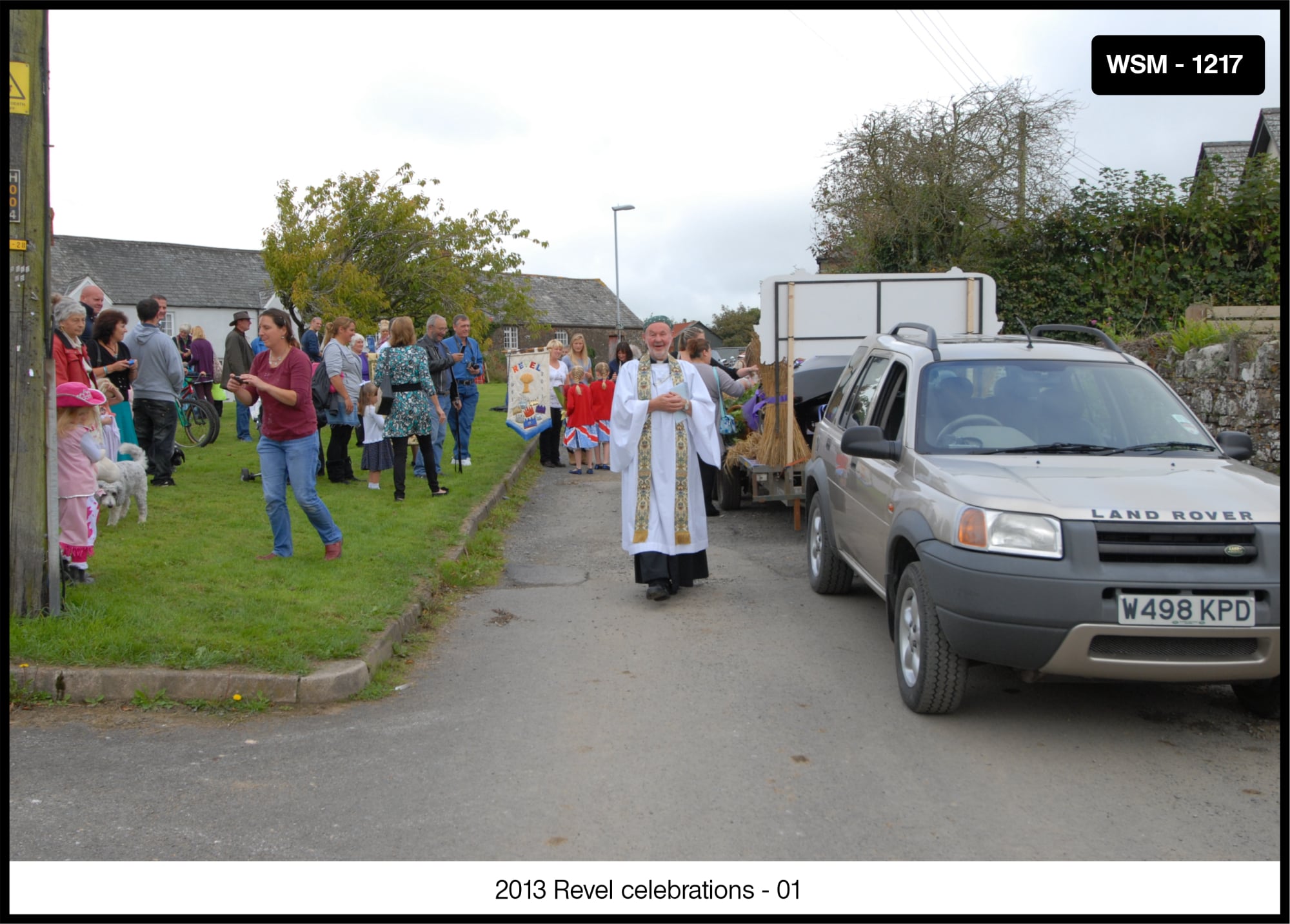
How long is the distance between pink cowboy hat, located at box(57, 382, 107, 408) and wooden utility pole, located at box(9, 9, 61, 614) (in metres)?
0.91

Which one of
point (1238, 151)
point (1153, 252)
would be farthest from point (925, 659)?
point (1238, 151)

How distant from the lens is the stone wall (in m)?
9.03

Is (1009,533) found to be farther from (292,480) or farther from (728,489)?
(728,489)

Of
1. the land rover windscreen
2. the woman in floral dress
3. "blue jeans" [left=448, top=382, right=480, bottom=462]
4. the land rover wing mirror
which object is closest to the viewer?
the land rover windscreen

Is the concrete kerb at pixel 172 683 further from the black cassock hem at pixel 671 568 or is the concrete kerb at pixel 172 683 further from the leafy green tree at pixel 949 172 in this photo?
the leafy green tree at pixel 949 172

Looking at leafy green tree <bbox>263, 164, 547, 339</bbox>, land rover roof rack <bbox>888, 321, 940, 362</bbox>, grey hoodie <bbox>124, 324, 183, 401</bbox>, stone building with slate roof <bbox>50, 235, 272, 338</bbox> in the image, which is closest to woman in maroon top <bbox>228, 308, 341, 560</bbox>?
grey hoodie <bbox>124, 324, 183, 401</bbox>

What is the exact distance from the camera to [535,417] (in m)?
16.9

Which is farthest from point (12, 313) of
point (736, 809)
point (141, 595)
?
point (736, 809)

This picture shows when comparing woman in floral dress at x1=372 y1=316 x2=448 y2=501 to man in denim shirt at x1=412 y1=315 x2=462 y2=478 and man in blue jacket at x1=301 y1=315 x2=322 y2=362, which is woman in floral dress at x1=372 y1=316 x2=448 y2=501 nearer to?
man in denim shirt at x1=412 y1=315 x2=462 y2=478

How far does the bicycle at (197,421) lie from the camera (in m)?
15.5

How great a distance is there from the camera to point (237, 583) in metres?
7.36

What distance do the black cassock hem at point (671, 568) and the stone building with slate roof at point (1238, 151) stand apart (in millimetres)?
5351

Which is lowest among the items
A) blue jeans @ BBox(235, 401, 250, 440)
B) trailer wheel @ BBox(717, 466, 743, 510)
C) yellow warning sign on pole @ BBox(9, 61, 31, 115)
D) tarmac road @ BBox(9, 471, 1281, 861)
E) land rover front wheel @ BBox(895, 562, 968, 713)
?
tarmac road @ BBox(9, 471, 1281, 861)

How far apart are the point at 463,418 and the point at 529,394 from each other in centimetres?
229
